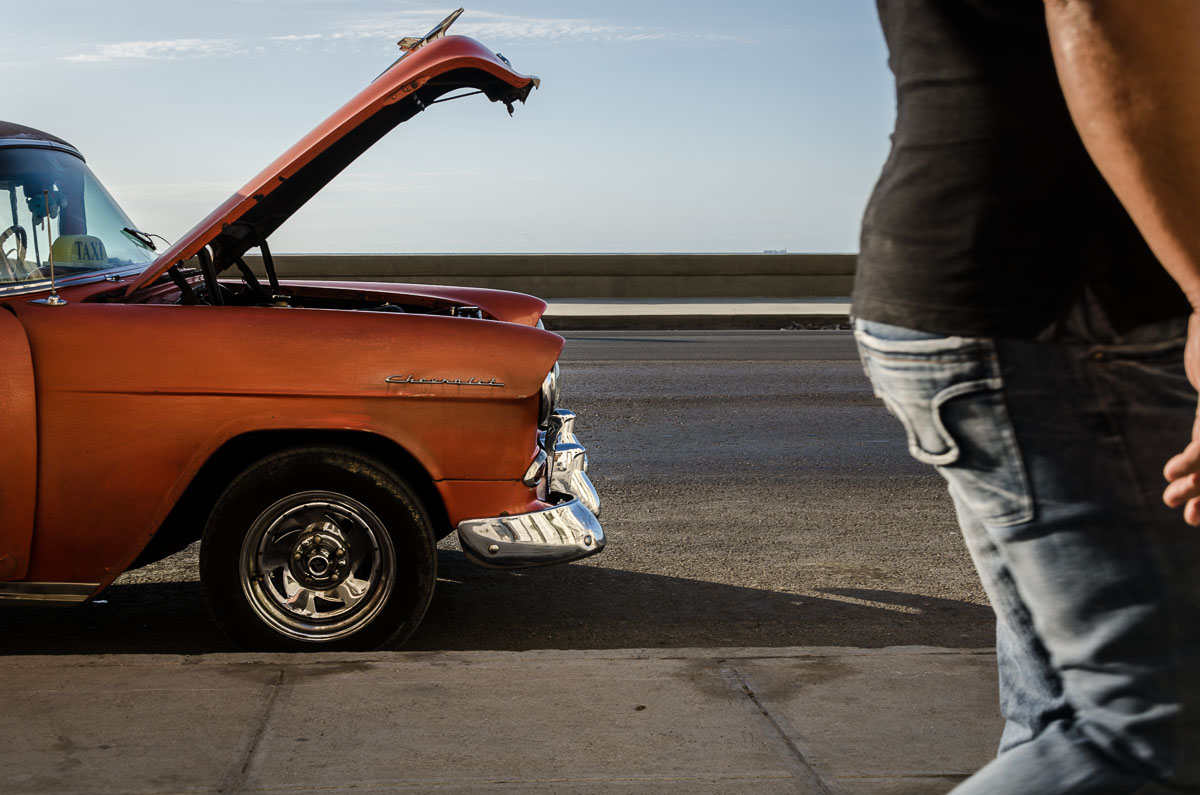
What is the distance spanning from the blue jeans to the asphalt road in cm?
306

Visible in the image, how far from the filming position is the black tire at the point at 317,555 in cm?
408

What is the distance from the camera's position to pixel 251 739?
3.25 m

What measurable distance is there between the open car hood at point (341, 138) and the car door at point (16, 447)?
45 cm

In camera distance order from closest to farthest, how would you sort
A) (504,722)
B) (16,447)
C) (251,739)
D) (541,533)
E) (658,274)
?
1. (251,739)
2. (504,722)
3. (16,447)
4. (541,533)
5. (658,274)

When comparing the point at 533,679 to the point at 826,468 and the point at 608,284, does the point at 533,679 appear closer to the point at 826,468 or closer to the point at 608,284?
the point at 826,468

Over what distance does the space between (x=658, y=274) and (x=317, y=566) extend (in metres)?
22.4

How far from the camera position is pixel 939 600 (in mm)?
5145

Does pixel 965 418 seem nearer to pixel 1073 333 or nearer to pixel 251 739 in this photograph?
pixel 1073 333

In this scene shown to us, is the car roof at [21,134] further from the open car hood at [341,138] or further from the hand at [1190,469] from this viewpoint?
the hand at [1190,469]

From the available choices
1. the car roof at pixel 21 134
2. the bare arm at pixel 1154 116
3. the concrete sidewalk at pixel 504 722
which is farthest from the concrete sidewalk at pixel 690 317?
the bare arm at pixel 1154 116

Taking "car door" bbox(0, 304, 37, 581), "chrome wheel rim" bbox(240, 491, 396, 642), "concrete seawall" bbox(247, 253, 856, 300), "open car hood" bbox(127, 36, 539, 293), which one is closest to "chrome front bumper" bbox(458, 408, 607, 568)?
"chrome wheel rim" bbox(240, 491, 396, 642)

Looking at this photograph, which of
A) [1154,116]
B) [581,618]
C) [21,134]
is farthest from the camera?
[581,618]

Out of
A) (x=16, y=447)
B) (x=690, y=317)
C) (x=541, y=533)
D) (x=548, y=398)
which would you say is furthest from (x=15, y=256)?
(x=690, y=317)

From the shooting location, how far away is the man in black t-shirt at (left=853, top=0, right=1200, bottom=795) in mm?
1432
